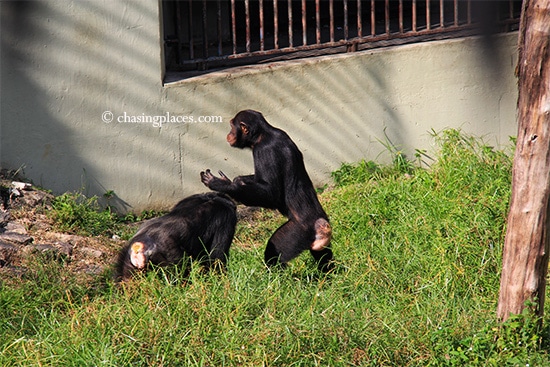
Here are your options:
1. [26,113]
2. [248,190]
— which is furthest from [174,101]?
[248,190]

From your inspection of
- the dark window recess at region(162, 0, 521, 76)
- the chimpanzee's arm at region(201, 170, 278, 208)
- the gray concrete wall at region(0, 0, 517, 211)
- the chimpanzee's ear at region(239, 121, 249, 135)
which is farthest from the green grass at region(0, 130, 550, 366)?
the dark window recess at region(162, 0, 521, 76)

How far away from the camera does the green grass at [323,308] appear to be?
3.88m

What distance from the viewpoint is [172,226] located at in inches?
192

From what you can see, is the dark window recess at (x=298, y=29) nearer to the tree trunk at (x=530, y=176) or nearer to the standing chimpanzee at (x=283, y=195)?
the standing chimpanzee at (x=283, y=195)

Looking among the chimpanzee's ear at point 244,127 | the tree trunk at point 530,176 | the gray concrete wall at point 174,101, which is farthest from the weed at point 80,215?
the tree trunk at point 530,176

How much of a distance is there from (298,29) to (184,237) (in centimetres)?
503

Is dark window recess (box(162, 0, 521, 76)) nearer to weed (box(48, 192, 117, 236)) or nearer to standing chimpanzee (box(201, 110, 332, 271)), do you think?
weed (box(48, 192, 117, 236))

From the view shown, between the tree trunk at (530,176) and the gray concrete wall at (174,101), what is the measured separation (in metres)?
3.38

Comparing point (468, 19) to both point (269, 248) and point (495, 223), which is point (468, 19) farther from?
point (269, 248)

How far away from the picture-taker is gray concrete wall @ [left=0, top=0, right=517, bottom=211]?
21.1 feet

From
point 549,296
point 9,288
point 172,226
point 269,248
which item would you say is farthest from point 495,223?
point 9,288

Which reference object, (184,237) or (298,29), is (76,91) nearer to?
(184,237)

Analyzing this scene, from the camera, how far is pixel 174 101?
22.5 feet

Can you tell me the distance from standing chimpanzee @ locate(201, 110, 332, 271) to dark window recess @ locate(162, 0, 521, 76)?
185 cm
